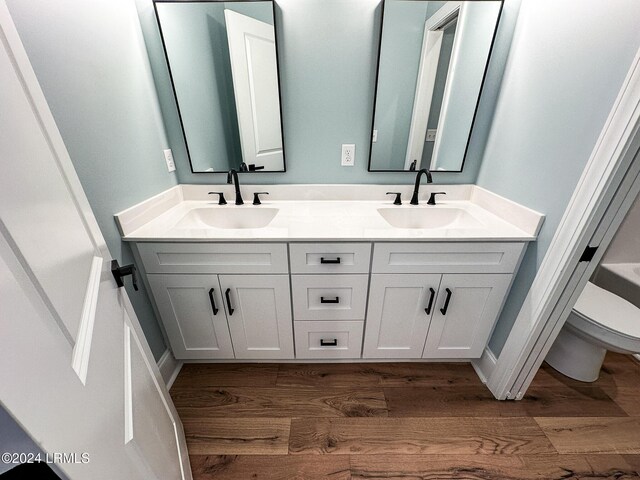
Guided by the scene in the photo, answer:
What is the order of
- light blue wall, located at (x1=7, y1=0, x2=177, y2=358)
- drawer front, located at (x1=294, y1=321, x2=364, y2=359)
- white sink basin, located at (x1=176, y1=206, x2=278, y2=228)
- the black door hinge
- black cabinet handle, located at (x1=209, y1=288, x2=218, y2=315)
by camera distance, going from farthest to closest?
1. white sink basin, located at (x1=176, y1=206, x2=278, y2=228)
2. drawer front, located at (x1=294, y1=321, x2=364, y2=359)
3. black cabinet handle, located at (x1=209, y1=288, x2=218, y2=315)
4. the black door hinge
5. light blue wall, located at (x1=7, y1=0, x2=177, y2=358)

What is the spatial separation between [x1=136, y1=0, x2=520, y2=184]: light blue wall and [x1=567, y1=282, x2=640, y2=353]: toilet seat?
869 mm

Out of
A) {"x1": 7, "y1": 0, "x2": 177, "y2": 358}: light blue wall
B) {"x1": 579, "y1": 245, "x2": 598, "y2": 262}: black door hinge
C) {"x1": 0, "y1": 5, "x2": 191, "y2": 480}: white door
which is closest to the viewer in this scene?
Answer: {"x1": 0, "y1": 5, "x2": 191, "y2": 480}: white door

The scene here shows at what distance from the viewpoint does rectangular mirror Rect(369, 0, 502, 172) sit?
1.23 meters

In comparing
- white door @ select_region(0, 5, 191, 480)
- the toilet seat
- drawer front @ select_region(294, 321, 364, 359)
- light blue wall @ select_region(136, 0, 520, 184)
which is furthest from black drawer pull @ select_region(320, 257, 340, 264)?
the toilet seat

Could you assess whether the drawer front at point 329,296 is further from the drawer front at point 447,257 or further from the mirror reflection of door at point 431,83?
the mirror reflection of door at point 431,83

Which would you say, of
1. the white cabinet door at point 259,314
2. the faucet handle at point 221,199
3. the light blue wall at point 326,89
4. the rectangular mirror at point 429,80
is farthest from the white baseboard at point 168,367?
the rectangular mirror at point 429,80

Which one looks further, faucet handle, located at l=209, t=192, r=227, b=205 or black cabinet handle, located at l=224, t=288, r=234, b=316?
faucet handle, located at l=209, t=192, r=227, b=205

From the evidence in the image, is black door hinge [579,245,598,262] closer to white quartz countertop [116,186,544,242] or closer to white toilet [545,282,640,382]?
white quartz countertop [116,186,544,242]

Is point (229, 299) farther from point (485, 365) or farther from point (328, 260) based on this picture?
point (485, 365)

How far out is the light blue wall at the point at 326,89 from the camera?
48.6 inches

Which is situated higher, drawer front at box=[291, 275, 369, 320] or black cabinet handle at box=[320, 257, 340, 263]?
black cabinet handle at box=[320, 257, 340, 263]

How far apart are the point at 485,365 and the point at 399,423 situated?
1.97 feet

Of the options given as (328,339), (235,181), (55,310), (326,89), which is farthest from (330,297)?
(326,89)

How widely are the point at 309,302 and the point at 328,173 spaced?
77 centimetres
